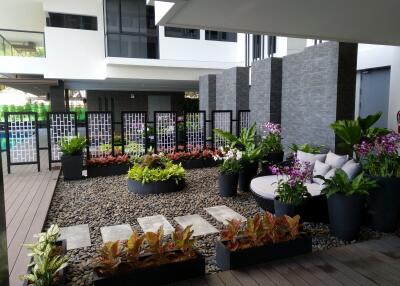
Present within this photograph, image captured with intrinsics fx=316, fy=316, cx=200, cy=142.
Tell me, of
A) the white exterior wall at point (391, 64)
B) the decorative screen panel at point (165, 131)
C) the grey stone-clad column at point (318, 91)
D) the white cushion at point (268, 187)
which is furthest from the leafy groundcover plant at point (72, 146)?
the white exterior wall at point (391, 64)

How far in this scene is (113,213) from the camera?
479 centimetres

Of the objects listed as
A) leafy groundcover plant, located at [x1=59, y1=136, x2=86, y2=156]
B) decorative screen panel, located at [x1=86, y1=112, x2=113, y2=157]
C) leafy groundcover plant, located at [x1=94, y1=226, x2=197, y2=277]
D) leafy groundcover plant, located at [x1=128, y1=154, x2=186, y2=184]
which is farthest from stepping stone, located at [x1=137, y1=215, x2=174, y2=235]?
decorative screen panel, located at [x1=86, y1=112, x2=113, y2=157]

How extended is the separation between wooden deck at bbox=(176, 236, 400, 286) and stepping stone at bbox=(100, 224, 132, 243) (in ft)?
4.68

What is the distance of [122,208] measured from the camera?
5.04 metres

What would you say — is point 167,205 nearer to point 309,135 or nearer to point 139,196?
point 139,196

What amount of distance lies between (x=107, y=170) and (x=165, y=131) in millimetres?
1947

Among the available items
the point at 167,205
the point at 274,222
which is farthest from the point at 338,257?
the point at 167,205

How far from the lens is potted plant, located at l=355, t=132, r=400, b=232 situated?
3.77 meters

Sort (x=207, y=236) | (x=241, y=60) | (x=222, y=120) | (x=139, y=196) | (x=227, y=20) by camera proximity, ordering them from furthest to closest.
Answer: (x=241, y=60), (x=222, y=120), (x=139, y=196), (x=207, y=236), (x=227, y=20)

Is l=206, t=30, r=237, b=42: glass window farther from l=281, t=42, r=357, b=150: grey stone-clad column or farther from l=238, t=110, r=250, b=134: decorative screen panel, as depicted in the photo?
l=281, t=42, r=357, b=150: grey stone-clad column

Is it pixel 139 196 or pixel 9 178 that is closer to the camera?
pixel 139 196

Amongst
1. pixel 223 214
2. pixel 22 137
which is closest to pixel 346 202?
pixel 223 214

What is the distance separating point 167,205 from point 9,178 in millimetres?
3953

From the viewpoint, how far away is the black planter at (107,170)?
7.20 m
